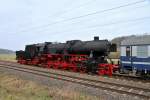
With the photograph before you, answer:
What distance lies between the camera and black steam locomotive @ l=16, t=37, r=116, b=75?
25844 mm

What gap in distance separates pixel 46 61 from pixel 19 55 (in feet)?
38.8

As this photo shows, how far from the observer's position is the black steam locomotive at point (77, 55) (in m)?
25.8

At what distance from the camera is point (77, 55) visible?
2858 cm

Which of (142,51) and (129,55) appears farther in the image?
(129,55)

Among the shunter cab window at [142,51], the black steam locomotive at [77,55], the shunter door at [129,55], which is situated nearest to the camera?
the shunter cab window at [142,51]

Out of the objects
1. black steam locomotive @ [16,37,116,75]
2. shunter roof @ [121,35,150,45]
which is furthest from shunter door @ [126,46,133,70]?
black steam locomotive @ [16,37,116,75]

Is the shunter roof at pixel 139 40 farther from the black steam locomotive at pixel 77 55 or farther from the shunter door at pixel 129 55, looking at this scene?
the black steam locomotive at pixel 77 55

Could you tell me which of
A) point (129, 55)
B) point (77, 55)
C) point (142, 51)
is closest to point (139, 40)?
point (142, 51)

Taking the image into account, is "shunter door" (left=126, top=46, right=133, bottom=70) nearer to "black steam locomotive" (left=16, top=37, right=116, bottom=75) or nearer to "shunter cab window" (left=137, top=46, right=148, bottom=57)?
"shunter cab window" (left=137, top=46, right=148, bottom=57)

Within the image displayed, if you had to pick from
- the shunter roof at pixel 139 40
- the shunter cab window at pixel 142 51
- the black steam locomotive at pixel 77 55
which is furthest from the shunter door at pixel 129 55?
the black steam locomotive at pixel 77 55

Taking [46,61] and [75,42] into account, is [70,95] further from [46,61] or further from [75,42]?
[46,61]

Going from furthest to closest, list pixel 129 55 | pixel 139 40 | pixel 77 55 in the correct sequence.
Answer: pixel 77 55 < pixel 129 55 < pixel 139 40

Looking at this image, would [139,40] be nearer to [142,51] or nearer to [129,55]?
[142,51]

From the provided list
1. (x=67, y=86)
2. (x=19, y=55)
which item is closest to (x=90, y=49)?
(x=67, y=86)
